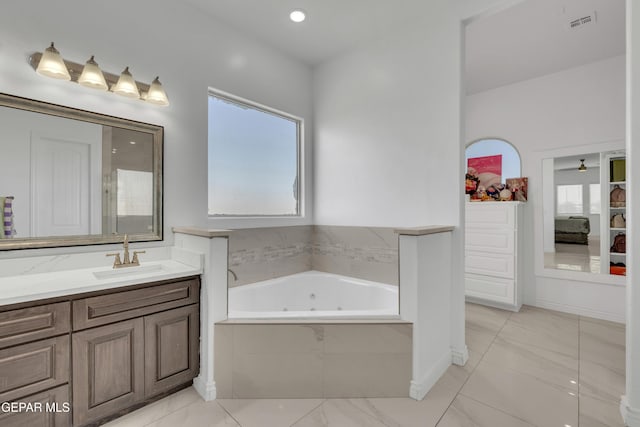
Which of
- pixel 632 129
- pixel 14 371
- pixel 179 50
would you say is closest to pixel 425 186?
pixel 632 129

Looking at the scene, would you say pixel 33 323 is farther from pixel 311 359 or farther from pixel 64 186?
pixel 311 359

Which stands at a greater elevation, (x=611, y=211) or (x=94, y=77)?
(x=94, y=77)

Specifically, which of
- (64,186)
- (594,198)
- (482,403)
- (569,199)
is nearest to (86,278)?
(64,186)

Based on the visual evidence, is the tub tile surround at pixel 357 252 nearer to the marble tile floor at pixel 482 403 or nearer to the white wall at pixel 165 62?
the marble tile floor at pixel 482 403

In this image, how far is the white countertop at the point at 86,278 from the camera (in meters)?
1.42

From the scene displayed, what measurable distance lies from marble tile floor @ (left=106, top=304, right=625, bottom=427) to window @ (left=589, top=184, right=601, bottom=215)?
5.17 ft

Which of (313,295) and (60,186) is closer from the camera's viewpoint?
(60,186)

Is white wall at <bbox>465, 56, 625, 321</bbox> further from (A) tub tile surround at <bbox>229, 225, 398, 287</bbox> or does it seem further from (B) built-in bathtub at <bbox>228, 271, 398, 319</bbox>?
(B) built-in bathtub at <bbox>228, 271, 398, 319</bbox>

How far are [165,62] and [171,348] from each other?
7.04ft

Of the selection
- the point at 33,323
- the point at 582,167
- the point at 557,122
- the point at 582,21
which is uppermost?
the point at 582,21

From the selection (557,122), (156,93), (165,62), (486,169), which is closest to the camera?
(156,93)

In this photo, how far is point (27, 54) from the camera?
1756 mm

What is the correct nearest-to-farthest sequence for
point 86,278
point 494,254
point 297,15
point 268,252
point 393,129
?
point 86,278, point 297,15, point 393,129, point 268,252, point 494,254

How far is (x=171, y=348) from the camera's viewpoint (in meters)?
1.86
